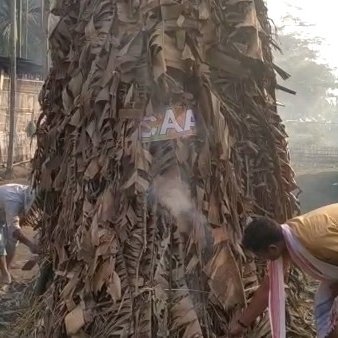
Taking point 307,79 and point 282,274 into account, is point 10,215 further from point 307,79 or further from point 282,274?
point 307,79

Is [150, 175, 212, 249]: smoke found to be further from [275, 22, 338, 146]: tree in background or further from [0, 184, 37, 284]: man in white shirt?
[275, 22, 338, 146]: tree in background

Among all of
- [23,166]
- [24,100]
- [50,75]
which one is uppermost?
[50,75]

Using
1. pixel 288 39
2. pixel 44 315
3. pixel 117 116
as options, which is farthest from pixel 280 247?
pixel 288 39

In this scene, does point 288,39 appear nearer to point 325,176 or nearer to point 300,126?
point 300,126

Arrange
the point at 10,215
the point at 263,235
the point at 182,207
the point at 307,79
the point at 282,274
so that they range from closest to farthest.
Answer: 1. the point at 263,235
2. the point at 282,274
3. the point at 182,207
4. the point at 10,215
5. the point at 307,79

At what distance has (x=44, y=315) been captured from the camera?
441 centimetres

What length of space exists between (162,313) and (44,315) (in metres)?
0.82

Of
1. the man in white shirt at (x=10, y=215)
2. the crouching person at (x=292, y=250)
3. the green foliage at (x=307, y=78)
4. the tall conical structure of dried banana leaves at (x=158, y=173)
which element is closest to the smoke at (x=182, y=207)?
the tall conical structure of dried banana leaves at (x=158, y=173)

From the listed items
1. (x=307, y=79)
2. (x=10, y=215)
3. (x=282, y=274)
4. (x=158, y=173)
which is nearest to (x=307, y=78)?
(x=307, y=79)

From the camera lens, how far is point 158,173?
166 inches

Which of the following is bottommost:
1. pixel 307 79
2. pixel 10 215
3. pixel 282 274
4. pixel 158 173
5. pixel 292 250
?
pixel 10 215

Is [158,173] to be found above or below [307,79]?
above

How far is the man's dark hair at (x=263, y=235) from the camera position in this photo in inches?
137

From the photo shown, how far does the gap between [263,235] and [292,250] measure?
170 millimetres
